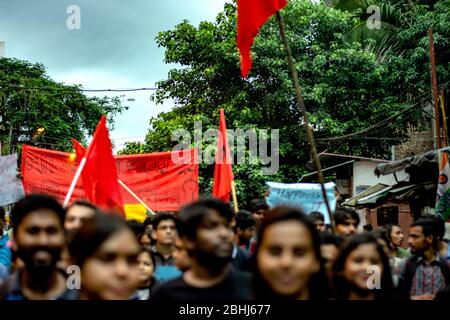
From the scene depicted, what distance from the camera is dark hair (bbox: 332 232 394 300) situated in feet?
11.4

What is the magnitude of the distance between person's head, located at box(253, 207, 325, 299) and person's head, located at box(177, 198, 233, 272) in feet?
0.55

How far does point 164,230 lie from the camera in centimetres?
582

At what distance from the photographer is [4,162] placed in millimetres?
10312

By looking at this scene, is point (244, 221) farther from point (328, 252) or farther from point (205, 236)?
point (205, 236)

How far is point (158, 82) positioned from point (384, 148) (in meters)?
7.81

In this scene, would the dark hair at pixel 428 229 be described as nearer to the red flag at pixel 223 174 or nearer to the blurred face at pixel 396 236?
the blurred face at pixel 396 236

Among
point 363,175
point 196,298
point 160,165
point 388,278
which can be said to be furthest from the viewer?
point 363,175

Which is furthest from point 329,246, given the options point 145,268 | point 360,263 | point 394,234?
point 394,234

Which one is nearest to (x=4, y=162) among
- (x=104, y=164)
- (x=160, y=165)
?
(x=160, y=165)

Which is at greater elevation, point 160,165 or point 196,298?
point 160,165

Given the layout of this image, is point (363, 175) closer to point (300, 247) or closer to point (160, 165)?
point (160, 165)

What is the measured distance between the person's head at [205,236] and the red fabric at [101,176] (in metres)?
2.88

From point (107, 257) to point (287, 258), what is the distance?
29.8 inches

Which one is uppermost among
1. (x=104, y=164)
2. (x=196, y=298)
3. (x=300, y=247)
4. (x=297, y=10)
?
(x=297, y=10)
